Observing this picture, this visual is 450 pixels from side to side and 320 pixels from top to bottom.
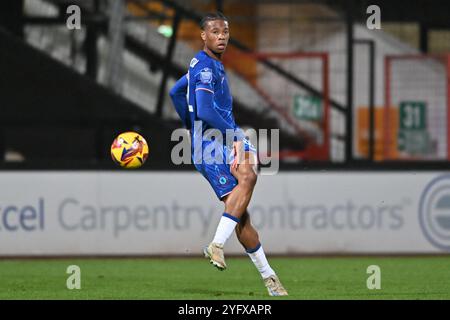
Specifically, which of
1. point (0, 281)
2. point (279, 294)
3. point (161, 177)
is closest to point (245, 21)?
point (161, 177)

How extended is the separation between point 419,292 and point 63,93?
8.19m

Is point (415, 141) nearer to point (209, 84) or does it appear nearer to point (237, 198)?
point (237, 198)

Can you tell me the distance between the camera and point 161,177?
17266 mm

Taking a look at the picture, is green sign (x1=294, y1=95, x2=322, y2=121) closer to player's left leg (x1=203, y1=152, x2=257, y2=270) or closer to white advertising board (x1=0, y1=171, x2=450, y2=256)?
white advertising board (x1=0, y1=171, x2=450, y2=256)

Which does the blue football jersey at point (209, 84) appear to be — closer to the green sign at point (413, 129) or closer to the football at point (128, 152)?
the football at point (128, 152)

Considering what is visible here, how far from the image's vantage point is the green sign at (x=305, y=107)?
58.7 ft

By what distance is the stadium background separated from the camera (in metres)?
16.9

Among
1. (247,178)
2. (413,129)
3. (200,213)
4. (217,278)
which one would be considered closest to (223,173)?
(247,178)

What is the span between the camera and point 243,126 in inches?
714

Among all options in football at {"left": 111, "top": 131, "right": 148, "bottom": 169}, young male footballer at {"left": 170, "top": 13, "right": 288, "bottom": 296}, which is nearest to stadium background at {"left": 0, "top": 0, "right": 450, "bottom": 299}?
football at {"left": 111, "top": 131, "right": 148, "bottom": 169}

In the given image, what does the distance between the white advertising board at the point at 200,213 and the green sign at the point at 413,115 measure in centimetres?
73

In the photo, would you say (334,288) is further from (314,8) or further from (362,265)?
(314,8)

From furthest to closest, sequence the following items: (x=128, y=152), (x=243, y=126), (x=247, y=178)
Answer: (x=243, y=126), (x=128, y=152), (x=247, y=178)

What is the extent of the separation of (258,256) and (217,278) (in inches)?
92.4
